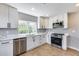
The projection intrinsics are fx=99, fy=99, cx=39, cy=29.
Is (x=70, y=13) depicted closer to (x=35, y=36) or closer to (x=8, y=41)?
(x=35, y=36)

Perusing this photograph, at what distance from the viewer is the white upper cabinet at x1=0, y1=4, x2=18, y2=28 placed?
10.2 ft

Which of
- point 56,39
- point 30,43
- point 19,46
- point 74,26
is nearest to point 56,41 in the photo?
point 56,39

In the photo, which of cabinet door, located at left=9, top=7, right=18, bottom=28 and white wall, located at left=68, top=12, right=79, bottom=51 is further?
cabinet door, located at left=9, top=7, right=18, bottom=28

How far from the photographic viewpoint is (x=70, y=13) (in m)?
3.35

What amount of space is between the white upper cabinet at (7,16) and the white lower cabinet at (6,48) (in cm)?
61

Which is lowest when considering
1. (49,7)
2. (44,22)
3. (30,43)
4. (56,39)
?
(30,43)

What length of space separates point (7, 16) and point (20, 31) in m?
0.97

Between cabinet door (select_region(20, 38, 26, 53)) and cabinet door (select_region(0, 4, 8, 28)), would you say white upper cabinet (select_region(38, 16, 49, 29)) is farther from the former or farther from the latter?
cabinet door (select_region(0, 4, 8, 28))

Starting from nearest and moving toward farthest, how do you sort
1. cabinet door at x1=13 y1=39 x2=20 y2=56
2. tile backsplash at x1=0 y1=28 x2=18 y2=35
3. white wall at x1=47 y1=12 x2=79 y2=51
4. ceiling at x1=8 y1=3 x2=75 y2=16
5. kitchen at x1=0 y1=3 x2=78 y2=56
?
ceiling at x1=8 y1=3 x2=75 y2=16 < kitchen at x1=0 y1=3 x2=78 y2=56 < cabinet door at x1=13 y1=39 x2=20 y2=56 < white wall at x1=47 y1=12 x2=79 y2=51 < tile backsplash at x1=0 y1=28 x2=18 y2=35

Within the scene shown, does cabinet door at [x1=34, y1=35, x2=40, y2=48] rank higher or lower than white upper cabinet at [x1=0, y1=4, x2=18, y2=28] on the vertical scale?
lower

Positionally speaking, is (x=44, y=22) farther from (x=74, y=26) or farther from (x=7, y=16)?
(x=7, y=16)

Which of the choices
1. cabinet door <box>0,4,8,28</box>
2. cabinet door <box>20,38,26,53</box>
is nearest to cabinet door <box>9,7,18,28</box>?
cabinet door <box>0,4,8,28</box>

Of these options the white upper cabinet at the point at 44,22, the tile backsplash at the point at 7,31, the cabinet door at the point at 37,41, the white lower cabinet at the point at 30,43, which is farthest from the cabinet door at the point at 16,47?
the white upper cabinet at the point at 44,22

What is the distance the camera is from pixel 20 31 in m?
4.05
